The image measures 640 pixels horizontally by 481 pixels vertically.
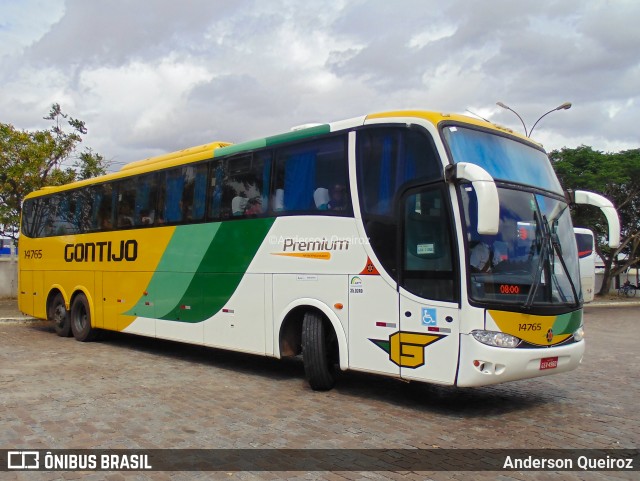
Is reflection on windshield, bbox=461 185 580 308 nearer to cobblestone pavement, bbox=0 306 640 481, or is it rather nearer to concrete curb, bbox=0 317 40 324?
cobblestone pavement, bbox=0 306 640 481

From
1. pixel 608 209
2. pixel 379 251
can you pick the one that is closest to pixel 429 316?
pixel 379 251

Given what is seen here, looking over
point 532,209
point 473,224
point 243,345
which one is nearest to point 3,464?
→ point 243,345

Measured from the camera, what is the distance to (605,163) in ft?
99.0

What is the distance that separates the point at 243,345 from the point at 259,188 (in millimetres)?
2392

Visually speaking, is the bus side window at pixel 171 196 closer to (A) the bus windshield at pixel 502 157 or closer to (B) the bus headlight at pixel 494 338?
(A) the bus windshield at pixel 502 157

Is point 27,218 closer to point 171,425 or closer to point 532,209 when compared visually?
point 171,425

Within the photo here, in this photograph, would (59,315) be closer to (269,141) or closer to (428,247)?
(269,141)

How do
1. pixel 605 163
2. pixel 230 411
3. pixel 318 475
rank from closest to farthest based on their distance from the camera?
pixel 318 475
pixel 230 411
pixel 605 163

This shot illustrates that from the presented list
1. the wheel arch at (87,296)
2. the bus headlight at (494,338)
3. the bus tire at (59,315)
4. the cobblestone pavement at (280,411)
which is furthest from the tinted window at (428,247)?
the bus tire at (59,315)

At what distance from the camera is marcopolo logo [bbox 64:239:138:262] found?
1198 centimetres

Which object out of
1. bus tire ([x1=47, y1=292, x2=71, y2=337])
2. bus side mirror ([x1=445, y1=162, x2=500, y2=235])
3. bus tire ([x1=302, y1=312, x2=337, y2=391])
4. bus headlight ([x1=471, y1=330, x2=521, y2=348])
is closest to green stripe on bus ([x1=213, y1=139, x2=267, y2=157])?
bus tire ([x1=302, y1=312, x2=337, y2=391])

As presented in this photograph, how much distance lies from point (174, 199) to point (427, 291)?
566cm

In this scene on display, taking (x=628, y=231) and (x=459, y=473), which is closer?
(x=459, y=473)

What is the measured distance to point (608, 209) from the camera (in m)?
7.91
